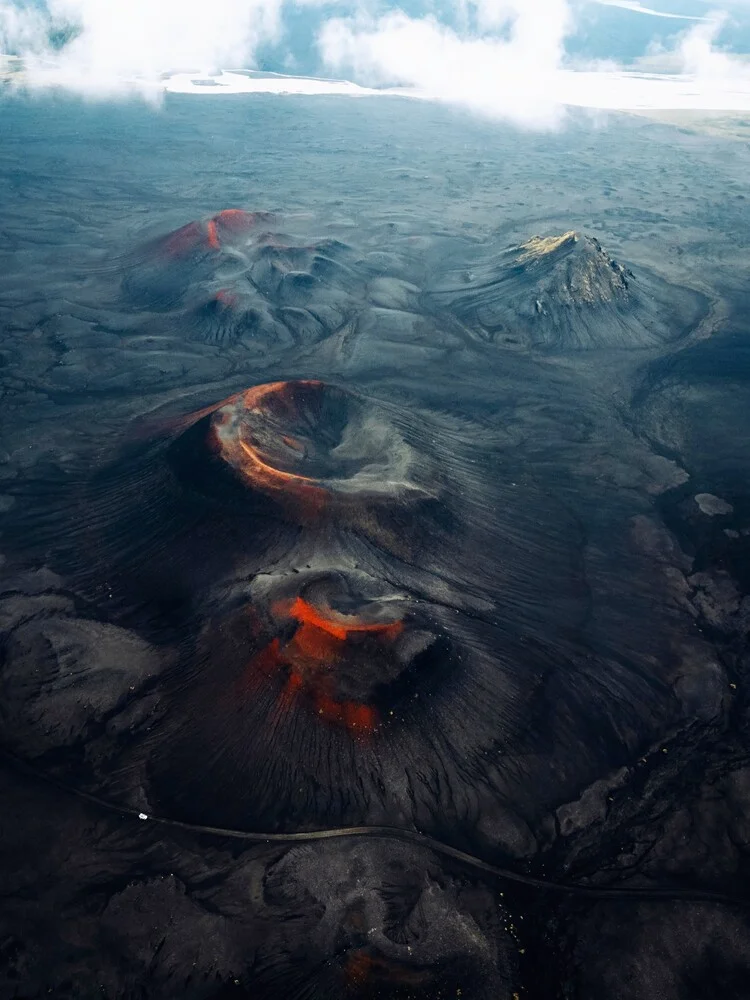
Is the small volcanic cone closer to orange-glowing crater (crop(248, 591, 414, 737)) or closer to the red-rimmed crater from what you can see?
the red-rimmed crater

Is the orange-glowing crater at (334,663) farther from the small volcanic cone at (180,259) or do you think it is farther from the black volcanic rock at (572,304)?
the small volcanic cone at (180,259)

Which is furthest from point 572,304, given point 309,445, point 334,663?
point 334,663

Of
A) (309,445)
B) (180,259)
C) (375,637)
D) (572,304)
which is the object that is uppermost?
(180,259)

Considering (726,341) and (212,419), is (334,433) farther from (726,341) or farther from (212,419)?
(726,341)

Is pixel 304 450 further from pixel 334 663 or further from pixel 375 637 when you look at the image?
pixel 334 663

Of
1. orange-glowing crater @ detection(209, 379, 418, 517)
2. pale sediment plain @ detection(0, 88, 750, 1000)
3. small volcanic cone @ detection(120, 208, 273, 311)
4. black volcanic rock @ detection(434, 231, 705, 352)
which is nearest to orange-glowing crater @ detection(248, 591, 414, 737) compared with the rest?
pale sediment plain @ detection(0, 88, 750, 1000)
